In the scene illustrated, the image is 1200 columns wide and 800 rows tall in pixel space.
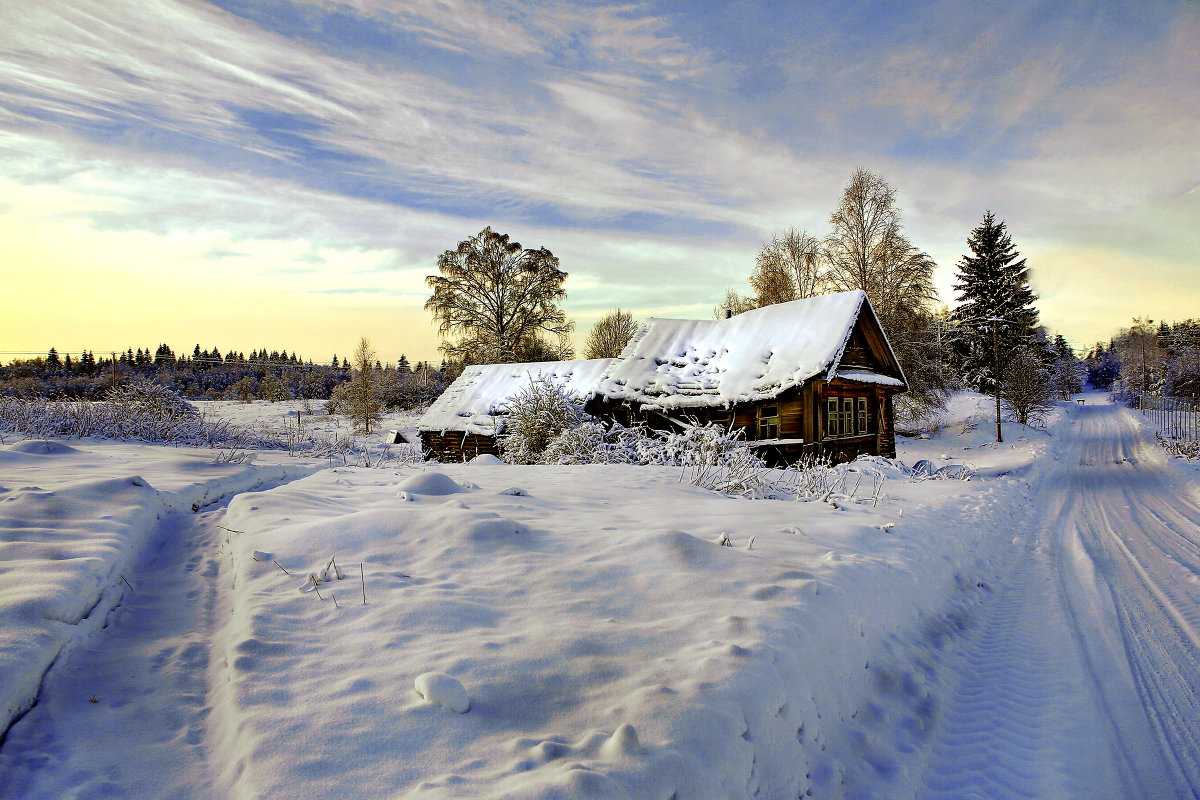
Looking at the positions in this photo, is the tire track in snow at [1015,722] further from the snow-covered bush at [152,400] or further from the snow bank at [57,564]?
the snow-covered bush at [152,400]

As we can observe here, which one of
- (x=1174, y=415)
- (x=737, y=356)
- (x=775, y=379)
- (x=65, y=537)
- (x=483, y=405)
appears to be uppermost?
(x=737, y=356)

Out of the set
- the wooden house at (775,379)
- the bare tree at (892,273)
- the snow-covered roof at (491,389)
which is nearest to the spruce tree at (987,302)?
the bare tree at (892,273)

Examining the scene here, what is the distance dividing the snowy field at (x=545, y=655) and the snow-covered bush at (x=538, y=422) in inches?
327

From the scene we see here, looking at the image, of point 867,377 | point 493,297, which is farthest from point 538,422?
point 493,297

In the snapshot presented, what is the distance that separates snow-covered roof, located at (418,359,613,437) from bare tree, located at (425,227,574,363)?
27.5ft

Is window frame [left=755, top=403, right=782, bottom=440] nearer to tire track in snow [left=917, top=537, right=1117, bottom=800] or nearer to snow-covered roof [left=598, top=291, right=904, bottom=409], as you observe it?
snow-covered roof [left=598, top=291, right=904, bottom=409]

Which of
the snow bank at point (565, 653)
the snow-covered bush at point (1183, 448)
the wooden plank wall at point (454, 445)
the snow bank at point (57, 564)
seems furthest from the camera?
the wooden plank wall at point (454, 445)

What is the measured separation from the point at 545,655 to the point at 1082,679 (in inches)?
173

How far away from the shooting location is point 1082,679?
14.2 ft

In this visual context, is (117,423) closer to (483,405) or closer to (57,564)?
(483,405)

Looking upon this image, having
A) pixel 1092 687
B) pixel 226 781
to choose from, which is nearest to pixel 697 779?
pixel 226 781

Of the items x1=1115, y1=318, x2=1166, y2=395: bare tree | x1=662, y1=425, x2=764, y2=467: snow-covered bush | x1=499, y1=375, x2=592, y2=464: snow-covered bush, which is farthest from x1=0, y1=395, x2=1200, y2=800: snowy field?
x1=1115, y1=318, x2=1166, y2=395: bare tree

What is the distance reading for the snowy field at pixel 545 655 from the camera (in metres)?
2.43

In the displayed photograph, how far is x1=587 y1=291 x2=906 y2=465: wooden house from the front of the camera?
1597cm
